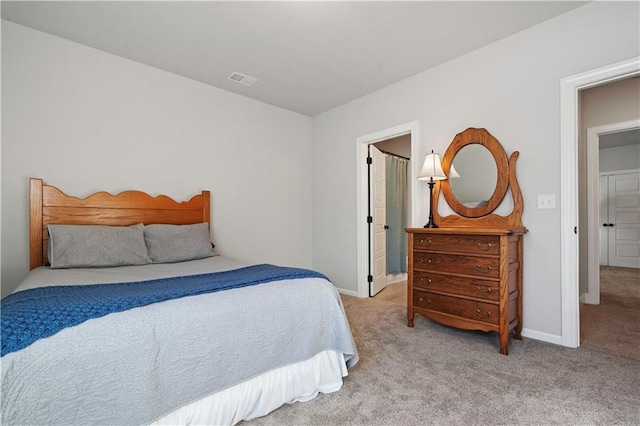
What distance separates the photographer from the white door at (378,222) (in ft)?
13.6

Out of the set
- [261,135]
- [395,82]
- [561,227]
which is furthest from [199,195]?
[561,227]

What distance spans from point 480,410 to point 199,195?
10.3 feet

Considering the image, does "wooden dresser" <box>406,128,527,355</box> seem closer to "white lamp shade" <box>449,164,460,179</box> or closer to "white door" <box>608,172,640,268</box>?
"white lamp shade" <box>449,164,460,179</box>

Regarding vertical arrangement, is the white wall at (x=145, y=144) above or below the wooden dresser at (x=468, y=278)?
above

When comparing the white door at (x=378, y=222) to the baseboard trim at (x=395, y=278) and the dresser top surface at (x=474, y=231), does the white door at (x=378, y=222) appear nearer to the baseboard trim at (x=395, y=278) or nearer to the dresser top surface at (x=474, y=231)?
the baseboard trim at (x=395, y=278)

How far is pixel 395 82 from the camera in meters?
3.61

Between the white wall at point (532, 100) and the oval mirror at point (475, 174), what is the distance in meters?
0.11

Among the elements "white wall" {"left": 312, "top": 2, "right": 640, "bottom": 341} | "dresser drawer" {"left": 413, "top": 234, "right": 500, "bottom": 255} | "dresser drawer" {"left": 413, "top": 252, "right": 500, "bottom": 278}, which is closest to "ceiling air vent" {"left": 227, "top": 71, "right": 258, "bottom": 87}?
"white wall" {"left": 312, "top": 2, "right": 640, "bottom": 341}

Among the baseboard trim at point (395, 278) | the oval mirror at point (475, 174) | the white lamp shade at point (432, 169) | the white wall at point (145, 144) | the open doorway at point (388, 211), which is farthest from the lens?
the baseboard trim at point (395, 278)

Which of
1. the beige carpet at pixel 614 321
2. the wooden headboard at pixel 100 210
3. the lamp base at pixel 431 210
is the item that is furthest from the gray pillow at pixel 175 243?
the beige carpet at pixel 614 321

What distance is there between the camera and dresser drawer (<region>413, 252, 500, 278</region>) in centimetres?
242

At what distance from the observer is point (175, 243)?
2.90 m

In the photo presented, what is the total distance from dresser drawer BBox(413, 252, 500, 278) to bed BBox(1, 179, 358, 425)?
3.92 feet

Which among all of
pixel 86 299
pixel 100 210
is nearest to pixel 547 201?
pixel 86 299
